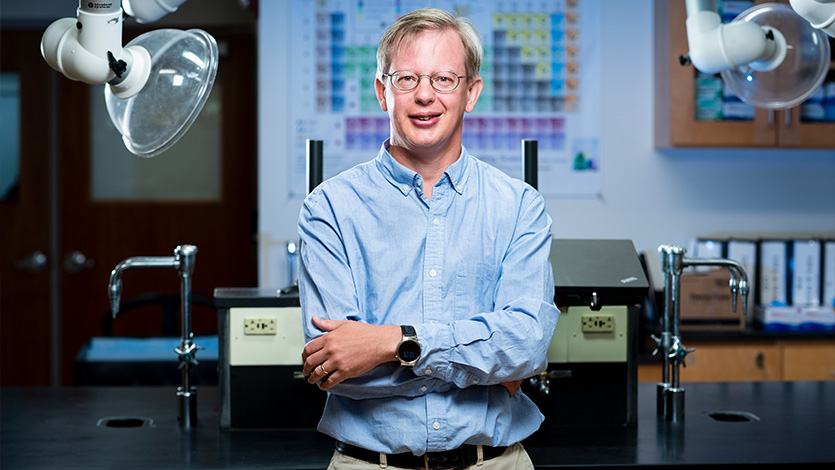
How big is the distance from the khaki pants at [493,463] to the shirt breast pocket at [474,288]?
24cm

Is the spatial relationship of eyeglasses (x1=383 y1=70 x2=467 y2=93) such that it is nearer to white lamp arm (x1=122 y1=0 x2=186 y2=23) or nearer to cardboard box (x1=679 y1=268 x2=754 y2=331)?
white lamp arm (x1=122 y1=0 x2=186 y2=23)

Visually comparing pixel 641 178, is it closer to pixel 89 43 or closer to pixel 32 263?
pixel 89 43

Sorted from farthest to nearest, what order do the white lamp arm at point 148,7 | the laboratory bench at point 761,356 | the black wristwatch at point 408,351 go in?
1. the laboratory bench at point 761,356
2. the white lamp arm at point 148,7
3. the black wristwatch at point 408,351

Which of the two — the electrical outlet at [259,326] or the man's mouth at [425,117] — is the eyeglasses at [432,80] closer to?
the man's mouth at [425,117]

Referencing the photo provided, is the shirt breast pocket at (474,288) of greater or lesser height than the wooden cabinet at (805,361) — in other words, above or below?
above

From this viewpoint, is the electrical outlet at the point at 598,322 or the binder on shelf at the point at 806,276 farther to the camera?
the binder on shelf at the point at 806,276

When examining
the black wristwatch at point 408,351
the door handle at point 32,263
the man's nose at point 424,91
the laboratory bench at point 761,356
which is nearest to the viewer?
the black wristwatch at point 408,351

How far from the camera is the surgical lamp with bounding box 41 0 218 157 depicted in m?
1.52

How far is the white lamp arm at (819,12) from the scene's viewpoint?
1.57m

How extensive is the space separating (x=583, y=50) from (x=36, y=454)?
242 centimetres

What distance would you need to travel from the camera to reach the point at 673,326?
191cm

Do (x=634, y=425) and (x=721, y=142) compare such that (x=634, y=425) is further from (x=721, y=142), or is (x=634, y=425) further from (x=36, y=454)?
(x=721, y=142)

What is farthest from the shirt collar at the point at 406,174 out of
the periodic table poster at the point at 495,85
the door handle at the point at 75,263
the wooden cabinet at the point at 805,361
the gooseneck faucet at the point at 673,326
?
the door handle at the point at 75,263

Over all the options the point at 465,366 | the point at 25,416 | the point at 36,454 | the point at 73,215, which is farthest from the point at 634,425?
the point at 73,215
